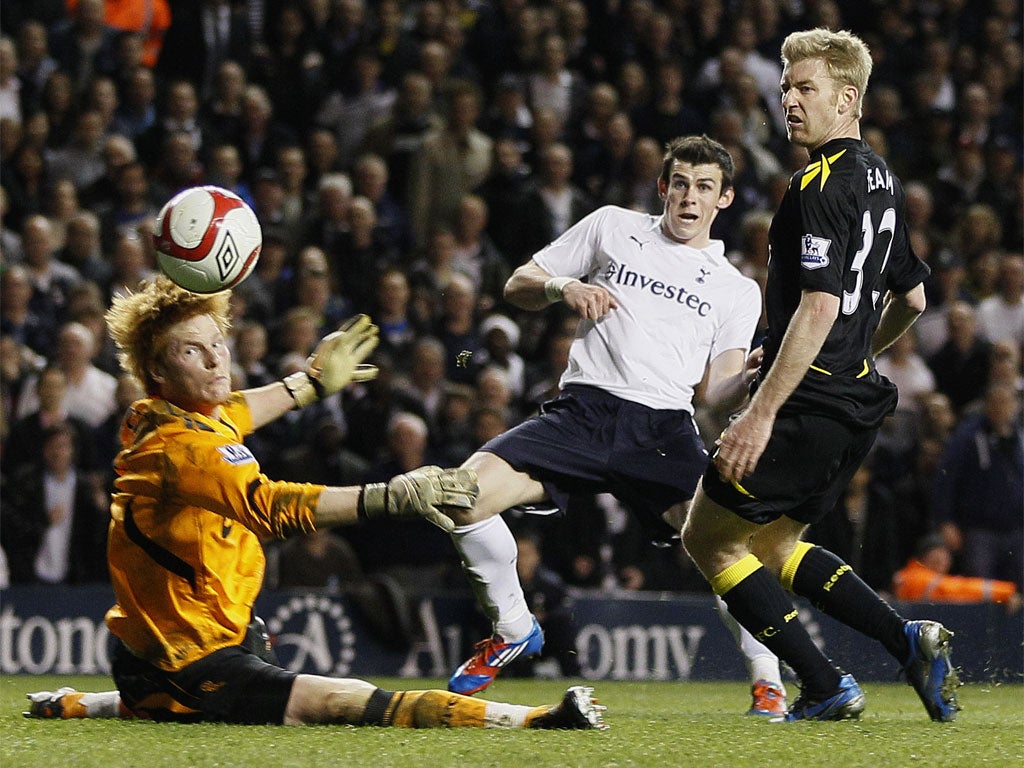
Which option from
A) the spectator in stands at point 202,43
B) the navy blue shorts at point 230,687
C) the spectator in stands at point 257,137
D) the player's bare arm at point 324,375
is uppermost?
the spectator in stands at point 202,43

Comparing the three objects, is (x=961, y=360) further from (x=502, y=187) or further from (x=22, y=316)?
(x=22, y=316)

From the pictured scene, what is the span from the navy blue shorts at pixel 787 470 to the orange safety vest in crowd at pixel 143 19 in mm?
8152

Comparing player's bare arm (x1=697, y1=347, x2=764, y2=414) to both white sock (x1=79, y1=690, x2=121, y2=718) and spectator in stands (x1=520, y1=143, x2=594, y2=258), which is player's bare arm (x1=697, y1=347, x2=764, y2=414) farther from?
spectator in stands (x1=520, y1=143, x2=594, y2=258)

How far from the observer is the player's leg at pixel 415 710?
4.56 m

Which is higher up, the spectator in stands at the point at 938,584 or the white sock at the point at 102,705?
the white sock at the point at 102,705

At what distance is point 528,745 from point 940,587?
5.75m

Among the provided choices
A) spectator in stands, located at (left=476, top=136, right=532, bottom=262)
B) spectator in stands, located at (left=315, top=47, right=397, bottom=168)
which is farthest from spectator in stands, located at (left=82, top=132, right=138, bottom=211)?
spectator in stands, located at (left=476, top=136, right=532, bottom=262)

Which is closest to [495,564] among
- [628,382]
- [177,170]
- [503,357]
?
[628,382]

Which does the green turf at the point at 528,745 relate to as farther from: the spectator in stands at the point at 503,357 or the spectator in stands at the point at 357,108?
the spectator in stands at the point at 357,108

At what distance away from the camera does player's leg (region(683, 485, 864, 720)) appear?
17.0 feet

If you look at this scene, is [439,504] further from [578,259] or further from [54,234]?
[54,234]

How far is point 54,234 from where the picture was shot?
34.2ft

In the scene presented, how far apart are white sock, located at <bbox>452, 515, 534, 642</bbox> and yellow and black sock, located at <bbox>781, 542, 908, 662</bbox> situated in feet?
3.62

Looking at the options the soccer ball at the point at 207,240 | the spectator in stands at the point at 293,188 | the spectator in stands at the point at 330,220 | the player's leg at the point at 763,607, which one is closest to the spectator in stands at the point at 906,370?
the spectator in stands at the point at 330,220
